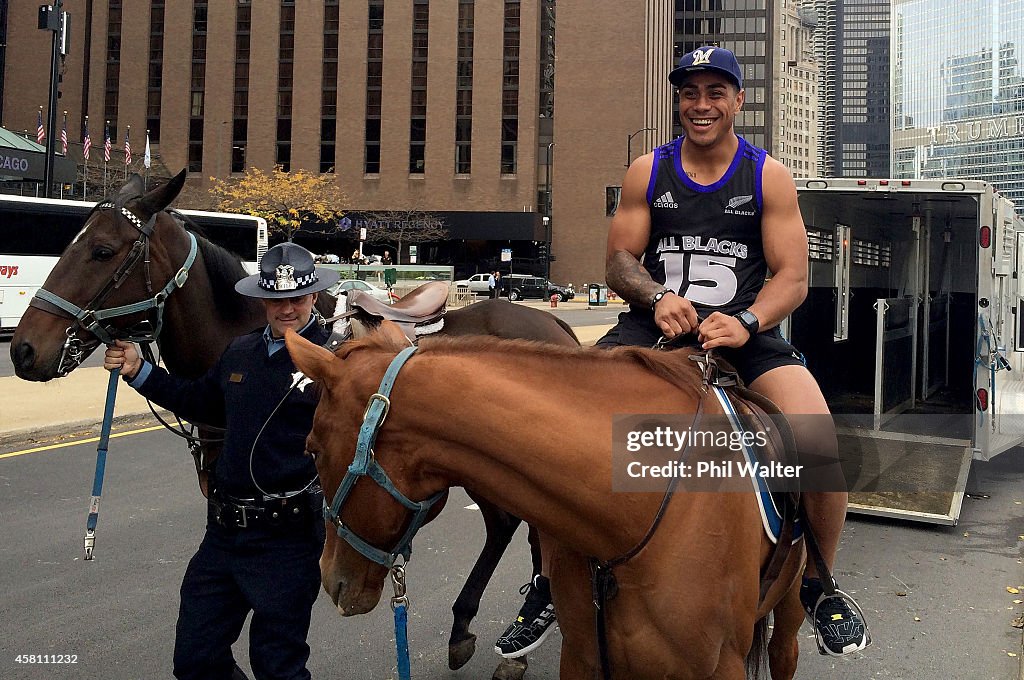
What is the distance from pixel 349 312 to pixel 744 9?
12756cm

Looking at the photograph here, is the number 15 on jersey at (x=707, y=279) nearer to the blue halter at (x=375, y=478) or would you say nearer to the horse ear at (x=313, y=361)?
the blue halter at (x=375, y=478)

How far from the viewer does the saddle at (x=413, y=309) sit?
4.99 metres

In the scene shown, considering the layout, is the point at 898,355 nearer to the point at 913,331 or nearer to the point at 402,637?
the point at 913,331

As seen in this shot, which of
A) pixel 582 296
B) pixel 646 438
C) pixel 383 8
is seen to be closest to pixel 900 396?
pixel 646 438

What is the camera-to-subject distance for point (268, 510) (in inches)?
142

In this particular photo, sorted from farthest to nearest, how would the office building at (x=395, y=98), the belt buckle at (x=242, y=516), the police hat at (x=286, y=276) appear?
the office building at (x=395, y=98)
the police hat at (x=286, y=276)
the belt buckle at (x=242, y=516)

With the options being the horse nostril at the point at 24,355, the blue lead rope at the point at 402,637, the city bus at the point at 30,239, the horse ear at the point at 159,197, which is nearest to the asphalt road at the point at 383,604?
the blue lead rope at the point at 402,637

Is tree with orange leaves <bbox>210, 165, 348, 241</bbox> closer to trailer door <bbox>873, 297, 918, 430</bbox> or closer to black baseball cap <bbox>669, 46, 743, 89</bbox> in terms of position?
trailer door <bbox>873, 297, 918, 430</bbox>

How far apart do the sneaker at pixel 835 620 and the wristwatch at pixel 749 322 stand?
1.06 metres

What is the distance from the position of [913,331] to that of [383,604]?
30.5 feet

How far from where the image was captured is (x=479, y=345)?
8.27 feet

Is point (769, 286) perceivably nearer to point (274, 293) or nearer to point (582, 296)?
point (274, 293)

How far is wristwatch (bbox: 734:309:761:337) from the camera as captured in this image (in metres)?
2.91

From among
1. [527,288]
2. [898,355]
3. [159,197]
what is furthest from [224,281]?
[527,288]
